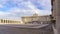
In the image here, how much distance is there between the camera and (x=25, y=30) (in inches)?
98.5

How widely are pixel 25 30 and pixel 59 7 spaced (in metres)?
1.02

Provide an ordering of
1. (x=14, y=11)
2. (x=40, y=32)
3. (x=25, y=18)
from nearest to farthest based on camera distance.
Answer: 1. (x=40, y=32)
2. (x=25, y=18)
3. (x=14, y=11)

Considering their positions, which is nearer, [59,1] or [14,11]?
[59,1]

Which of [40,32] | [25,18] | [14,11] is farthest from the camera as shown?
[14,11]

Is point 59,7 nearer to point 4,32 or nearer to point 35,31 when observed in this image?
point 35,31

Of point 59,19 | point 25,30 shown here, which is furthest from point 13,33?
point 59,19

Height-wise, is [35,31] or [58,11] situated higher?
[58,11]

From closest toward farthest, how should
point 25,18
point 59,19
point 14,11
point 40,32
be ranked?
point 59,19 → point 40,32 → point 25,18 → point 14,11

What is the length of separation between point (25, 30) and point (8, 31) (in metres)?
0.37

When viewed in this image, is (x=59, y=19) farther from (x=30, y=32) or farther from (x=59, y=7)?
(x=30, y=32)

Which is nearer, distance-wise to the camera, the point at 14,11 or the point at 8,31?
the point at 8,31

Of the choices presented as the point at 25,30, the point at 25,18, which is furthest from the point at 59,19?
the point at 25,18

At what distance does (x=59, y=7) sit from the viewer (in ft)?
5.76

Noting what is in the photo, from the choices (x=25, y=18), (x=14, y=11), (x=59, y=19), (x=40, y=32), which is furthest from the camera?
(x=14, y=11)
